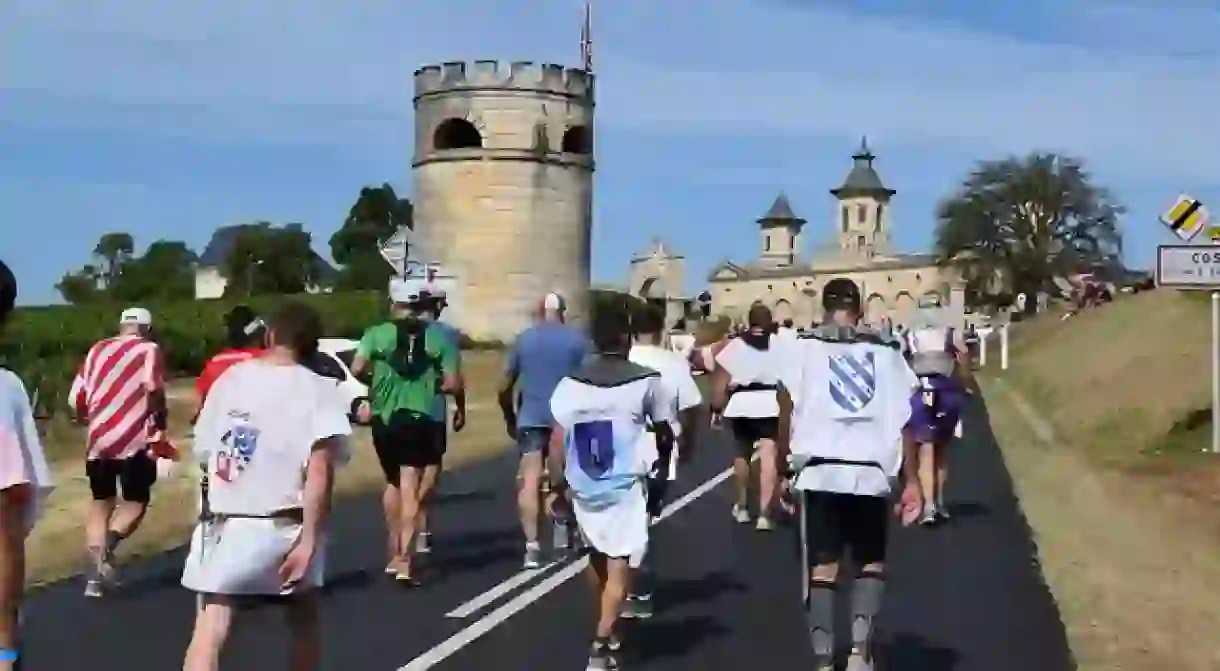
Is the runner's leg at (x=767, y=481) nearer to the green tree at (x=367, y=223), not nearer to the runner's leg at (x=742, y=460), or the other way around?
the runner's leg at (x=742, y=460)

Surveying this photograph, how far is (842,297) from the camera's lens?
27.5 ft

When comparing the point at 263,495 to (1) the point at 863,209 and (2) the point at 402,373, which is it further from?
(1) the point at 863,209

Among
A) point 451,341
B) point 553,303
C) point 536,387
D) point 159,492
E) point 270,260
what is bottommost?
point 159,492

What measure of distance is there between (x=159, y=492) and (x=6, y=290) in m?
13.9

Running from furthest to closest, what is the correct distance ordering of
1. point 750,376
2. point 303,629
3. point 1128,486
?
point 1128,486
point 750,376
point 303,629

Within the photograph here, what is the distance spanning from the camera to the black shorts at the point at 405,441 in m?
12.0

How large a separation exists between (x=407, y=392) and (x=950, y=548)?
4.41 m

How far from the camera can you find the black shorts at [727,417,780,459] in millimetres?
15000

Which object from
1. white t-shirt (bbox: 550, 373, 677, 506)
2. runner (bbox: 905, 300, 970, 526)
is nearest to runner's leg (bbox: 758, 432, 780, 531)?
runner (bbox: 905, 300, 970, 526)

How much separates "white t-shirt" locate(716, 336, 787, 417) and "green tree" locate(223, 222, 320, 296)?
10137 centimetres

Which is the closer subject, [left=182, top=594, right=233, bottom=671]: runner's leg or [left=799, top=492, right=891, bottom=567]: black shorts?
[left=182, top=594, right=233, bottom=671]: runner's leg

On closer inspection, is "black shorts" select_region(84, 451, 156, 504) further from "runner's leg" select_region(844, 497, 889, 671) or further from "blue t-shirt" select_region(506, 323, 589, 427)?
"runner's leg" select_region(844, 497, 889, 671)

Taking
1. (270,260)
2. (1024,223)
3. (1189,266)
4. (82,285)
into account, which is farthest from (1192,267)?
(82,285)

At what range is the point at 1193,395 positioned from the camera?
1022 inches
